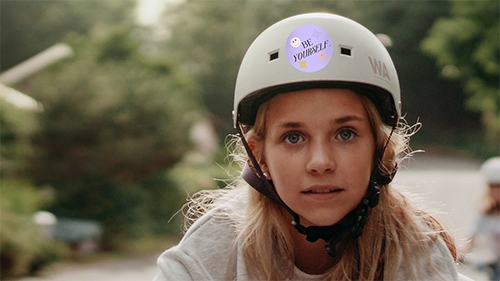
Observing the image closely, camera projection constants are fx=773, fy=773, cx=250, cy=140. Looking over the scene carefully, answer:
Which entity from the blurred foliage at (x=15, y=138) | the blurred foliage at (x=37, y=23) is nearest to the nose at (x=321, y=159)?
the blurred foliage at (x=15, y=138)

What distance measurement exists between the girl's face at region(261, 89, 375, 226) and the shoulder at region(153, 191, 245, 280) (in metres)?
0.24

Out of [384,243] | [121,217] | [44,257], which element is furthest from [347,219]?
[121,217]

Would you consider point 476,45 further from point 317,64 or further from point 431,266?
point 431,266

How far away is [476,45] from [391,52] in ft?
75.6

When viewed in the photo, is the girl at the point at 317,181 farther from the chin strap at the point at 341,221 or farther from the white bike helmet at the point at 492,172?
the white bike helmet at the point at 492,172

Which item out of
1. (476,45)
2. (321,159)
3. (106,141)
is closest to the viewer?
(321,159)

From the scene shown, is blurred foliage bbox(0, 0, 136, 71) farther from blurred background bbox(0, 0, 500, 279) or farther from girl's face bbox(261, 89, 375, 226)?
girl's face bbox(261, 89, 375, 226)

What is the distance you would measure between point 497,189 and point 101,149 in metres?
10.8

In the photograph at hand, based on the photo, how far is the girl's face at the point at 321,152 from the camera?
258 cm

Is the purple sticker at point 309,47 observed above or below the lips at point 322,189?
above

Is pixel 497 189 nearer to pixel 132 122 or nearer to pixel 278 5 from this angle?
pixel 132 122

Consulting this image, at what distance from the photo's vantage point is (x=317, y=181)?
2.58m

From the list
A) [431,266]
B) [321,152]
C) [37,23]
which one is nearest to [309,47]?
[321,152]

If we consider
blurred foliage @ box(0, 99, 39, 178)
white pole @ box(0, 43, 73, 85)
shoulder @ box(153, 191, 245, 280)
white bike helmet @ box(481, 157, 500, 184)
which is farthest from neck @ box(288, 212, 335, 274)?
white pole @ box(0, 43, 73, 85)
